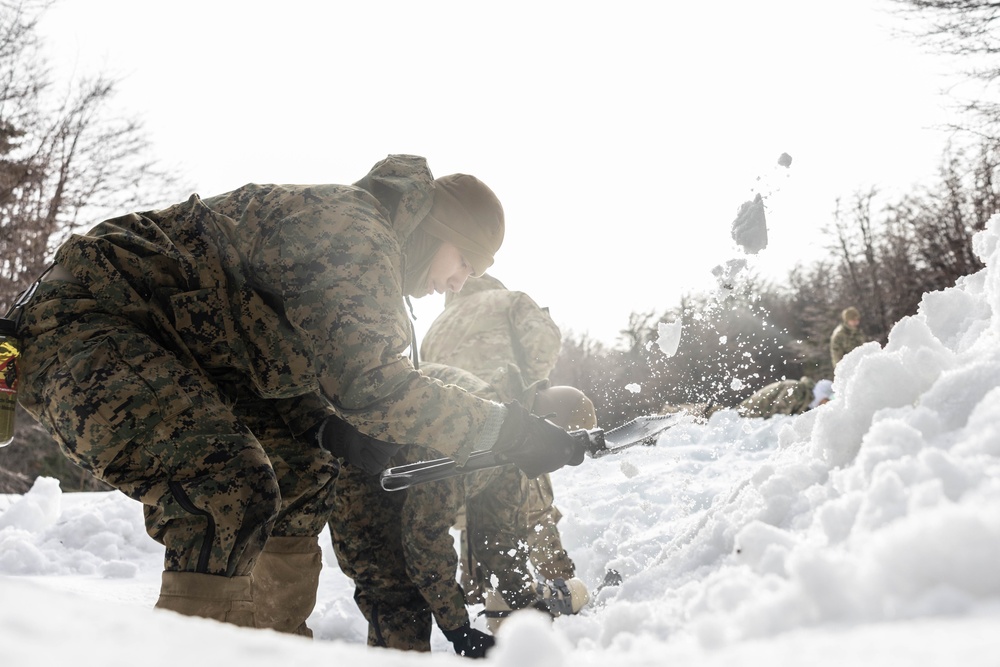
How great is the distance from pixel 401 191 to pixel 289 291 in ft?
1.65

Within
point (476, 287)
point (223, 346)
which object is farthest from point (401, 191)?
point (476, 287)

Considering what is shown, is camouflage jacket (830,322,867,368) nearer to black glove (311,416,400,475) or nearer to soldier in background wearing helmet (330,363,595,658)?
soldier in background wearing helmet (330,363,595,658)

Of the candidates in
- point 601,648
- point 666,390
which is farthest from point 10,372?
point 666,390

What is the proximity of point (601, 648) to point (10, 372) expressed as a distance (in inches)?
65.7

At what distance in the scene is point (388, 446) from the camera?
2662 mm

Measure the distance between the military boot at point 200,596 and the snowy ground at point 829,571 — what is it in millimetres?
202

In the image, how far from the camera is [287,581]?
8.67 ft

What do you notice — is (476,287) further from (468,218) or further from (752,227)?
(468,218)

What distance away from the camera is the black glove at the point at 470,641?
113 inches

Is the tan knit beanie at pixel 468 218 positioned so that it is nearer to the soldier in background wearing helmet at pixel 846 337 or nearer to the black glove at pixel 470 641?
the black glove at pixel 470 641

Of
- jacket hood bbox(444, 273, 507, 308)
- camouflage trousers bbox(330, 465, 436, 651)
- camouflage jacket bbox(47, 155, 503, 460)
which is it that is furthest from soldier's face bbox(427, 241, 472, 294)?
jacket hood bbox(444, 273, 507, 308)

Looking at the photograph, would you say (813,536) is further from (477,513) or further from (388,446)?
(477,513)

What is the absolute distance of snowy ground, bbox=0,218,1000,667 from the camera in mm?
792

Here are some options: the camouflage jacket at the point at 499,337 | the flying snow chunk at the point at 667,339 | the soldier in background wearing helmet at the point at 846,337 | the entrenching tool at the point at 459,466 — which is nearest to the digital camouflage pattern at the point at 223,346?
the entrenching tool at the point at 459,466
